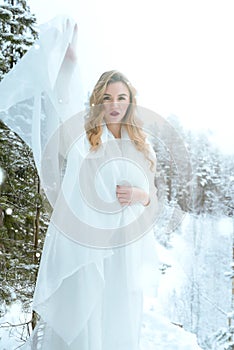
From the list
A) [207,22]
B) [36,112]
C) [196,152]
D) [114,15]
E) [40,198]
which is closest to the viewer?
[36,112]

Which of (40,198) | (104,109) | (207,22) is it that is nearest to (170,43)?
(207,22)

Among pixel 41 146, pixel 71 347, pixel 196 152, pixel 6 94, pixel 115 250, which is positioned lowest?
pixel 196 152

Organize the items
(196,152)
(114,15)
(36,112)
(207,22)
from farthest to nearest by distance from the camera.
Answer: (196,152)
(207,22)
(114,15)
(36,112)

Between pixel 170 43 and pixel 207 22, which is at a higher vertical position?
pixel 207 22

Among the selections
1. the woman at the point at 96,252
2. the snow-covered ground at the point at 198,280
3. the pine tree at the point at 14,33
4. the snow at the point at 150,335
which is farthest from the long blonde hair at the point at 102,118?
the snow-covered ground at the point at 198,280

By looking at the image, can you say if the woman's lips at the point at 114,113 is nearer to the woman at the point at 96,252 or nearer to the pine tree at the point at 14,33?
the woman at the point at 96,252

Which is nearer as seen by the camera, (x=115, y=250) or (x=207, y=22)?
(x=115, y=250)

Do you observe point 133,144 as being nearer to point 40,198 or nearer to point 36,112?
point 36,112

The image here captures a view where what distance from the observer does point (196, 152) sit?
5.05 m

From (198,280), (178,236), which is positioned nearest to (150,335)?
(198,280)

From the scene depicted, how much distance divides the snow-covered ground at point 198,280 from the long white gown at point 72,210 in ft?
9.93

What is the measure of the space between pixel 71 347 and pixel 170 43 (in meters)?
4.00

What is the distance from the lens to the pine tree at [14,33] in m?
1.53

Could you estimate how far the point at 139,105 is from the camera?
3.25ft
